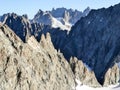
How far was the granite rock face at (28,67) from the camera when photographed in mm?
99625

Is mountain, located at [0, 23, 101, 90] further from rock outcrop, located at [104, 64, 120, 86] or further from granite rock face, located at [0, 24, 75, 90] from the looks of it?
rock outcrop, located at [104, 64, 120, 86]

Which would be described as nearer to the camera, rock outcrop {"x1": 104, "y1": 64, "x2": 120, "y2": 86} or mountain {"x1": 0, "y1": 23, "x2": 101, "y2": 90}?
mountain {"x1": 0, "y1": 23, "x2": 101, "y2": 90}

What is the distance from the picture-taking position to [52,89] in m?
121

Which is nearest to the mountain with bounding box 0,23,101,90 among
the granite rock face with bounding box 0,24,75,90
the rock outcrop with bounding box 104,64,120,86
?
the granite rock face with bounding box 0,24,75,90

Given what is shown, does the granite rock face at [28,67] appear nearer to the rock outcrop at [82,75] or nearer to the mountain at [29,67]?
the mountain at [29,67]

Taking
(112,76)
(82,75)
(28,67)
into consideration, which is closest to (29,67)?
(28,67)

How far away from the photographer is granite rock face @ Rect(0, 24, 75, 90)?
9962 cm

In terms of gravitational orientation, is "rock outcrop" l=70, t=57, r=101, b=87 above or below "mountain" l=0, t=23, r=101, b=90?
below

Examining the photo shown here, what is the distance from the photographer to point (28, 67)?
366 feet

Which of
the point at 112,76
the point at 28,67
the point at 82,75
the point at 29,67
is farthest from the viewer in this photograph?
the point at 112,76

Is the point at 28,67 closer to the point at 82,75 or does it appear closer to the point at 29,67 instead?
the point at 29,67

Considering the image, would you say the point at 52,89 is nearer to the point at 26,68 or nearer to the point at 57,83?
the point at 57,83

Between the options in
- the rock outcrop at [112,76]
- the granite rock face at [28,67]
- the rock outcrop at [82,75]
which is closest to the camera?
the granite rock face at [28,67]

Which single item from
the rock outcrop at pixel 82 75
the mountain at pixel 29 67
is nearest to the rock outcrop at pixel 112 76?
→ the rock outcrop at pixel 82 75
